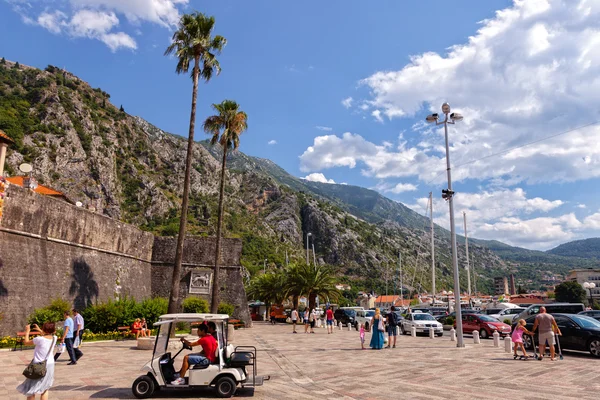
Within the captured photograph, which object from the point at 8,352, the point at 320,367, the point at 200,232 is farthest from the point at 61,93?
the point at 320,367

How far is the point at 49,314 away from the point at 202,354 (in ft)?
42.0

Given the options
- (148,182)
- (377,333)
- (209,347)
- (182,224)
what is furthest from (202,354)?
(148,182)

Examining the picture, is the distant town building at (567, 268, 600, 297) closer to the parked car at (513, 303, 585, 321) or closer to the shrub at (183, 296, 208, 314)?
the parked car at (513, 303, 585, 321)

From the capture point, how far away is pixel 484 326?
23.9m

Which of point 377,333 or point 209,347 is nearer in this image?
point 209,347

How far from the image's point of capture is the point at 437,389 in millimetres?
8703

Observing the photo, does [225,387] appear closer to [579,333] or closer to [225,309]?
[579,333]

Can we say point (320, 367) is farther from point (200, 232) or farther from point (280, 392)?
point (200, 232)

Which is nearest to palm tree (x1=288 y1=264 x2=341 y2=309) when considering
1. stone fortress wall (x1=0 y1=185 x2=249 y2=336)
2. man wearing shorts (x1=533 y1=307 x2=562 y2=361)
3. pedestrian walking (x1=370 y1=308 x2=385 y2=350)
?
stone fortress wall (x1=0 y1=185 x2=249 y2=336)

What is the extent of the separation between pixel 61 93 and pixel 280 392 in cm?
10309

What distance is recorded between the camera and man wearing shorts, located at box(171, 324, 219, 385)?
26.6ft

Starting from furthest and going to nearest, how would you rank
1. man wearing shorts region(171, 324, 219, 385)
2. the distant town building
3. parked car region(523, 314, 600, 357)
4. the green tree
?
the distant town building → the green tree → parked car region(523, 314, 600, 357) → man wearing shorts region(171, 324, 219, 385)

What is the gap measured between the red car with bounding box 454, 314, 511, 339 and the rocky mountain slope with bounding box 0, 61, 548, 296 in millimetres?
26868

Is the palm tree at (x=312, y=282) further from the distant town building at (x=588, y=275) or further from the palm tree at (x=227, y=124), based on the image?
the distant town building at (x=588, y=275)
